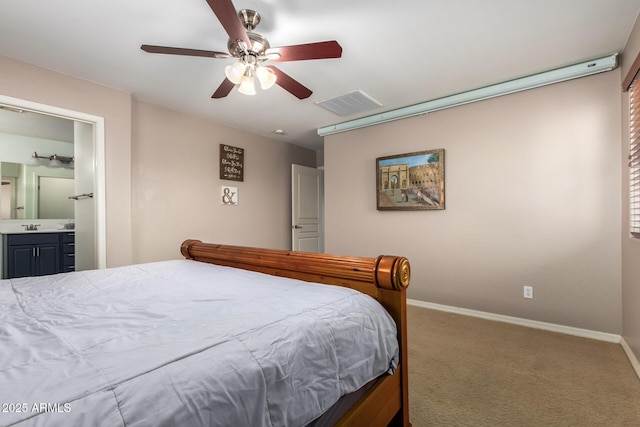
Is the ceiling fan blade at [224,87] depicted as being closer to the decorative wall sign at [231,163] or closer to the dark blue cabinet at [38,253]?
the decorative wall sign at [231,163]

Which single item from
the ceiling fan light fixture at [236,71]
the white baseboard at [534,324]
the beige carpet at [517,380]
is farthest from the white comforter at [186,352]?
the white baseboard at [534,324]

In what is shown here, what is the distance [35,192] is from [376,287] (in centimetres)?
495

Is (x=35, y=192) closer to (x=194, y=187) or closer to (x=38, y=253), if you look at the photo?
(x=38, y=253)

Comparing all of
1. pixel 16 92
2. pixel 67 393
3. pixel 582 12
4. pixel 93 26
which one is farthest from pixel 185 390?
pixel 16 92

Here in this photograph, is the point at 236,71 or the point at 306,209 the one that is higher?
the point at 236,71

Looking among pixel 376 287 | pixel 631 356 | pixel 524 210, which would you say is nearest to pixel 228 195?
pixel 376 287

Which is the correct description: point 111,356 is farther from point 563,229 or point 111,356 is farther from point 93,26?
point 563,229

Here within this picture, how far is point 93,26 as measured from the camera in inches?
77.8

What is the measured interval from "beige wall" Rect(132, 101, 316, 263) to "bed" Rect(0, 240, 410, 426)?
1720mm

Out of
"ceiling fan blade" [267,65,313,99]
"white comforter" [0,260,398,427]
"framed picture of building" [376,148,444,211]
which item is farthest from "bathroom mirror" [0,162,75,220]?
"framed picture of building" [376,148,444,211]

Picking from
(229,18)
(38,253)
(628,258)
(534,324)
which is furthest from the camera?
(38,253)

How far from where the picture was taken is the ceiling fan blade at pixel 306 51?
1.65m

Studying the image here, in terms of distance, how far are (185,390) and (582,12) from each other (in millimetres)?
2808

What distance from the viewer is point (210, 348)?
79 centimetres
